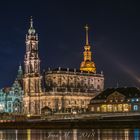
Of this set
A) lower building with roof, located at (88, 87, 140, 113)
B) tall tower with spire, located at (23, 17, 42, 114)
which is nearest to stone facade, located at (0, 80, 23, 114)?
tall tower with spire, located at (23, 17, 42, 114)

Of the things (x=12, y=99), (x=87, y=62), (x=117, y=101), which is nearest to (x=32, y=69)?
(x=12, y=99)

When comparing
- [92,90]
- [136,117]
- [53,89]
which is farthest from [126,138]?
[92,90]

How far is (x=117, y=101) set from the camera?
128625mm

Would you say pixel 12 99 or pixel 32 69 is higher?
pixel 32 69

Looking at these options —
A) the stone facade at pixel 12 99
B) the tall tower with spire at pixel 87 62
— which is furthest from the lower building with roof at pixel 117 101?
the tall tower with spire at pixel 87 62

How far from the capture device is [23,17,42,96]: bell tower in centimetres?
14638

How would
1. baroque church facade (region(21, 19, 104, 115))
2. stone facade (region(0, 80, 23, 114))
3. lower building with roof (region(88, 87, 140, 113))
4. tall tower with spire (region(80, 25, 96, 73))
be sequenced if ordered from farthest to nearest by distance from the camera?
tall tower with spire (region(80, 25, 96, 73)) < stone facade (region(0, 80, 23, 114)) < baroque church facade (region(21, 19, 104, 115)) < lower building with roof (region(88, 87, 140, 113))

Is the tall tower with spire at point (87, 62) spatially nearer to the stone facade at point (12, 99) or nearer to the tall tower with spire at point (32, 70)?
the stone facade at point (12, 99)

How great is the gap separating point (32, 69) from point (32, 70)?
9.9 inches

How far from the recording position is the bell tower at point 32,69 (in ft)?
480

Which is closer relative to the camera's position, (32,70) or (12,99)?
(32,70)

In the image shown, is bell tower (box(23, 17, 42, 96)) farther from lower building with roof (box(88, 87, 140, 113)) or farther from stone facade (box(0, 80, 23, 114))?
lower building with roof (box(88, 87, 140, 113))

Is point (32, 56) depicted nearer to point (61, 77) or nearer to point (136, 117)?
point (61, 77)

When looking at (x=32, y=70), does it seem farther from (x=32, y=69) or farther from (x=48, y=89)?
(x=48, y=89)
